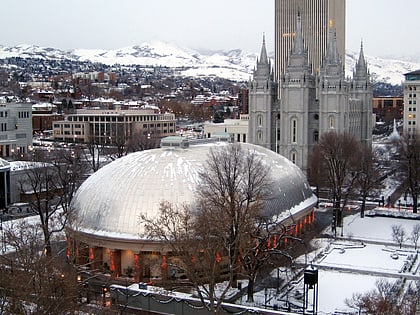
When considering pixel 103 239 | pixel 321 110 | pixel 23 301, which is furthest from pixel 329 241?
pixel 321 110

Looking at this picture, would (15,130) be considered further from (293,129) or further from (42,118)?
(42,118)

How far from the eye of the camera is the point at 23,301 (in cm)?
2938

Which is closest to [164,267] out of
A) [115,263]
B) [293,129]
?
[115,263]

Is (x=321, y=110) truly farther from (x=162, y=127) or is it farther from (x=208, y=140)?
(x=162, y=127)

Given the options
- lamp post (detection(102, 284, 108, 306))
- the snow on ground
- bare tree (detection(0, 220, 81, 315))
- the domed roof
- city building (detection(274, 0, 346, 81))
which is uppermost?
city building (detection(274, 0, 346, 81))

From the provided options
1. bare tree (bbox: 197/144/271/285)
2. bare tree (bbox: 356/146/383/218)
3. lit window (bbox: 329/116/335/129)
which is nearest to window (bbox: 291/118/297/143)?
lit window (bbox: 329/116/335/129)

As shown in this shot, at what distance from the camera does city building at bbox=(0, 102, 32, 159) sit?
104688 mm

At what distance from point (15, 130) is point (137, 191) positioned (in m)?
66.4

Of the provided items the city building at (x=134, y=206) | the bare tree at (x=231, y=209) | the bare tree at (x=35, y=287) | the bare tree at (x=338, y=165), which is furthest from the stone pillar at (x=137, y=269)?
the bare tree at (x=338, y=165)

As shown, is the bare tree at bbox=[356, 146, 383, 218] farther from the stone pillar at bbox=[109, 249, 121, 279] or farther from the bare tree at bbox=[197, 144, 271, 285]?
the stone pillar at bbox=[109, 249, 121, 279]

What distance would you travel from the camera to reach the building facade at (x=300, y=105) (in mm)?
95500

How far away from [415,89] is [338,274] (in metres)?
Result: 119

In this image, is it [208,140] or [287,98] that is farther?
[287,98]

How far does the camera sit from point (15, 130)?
107375mm
